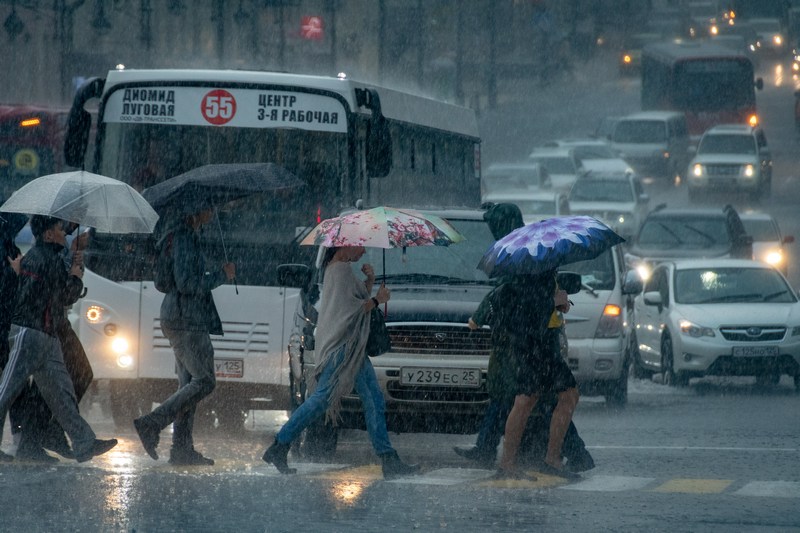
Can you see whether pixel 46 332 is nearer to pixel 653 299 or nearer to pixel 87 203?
pixel 87 203

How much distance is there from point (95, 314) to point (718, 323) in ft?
24.1

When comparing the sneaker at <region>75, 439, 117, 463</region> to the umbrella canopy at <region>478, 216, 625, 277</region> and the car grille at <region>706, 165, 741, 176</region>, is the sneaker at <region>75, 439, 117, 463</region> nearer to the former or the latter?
the umbrella canopy at <region>478, 216, 625, 277</region>

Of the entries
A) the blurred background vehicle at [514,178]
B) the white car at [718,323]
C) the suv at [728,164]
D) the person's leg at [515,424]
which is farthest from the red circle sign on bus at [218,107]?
the suv at [728,164]

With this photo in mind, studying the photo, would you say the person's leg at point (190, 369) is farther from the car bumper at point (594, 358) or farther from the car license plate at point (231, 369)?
the car bumper at point (594, 358)

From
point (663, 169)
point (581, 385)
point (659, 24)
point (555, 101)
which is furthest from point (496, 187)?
point (659, 24)

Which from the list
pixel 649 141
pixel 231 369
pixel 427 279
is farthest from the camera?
pixel 649 141

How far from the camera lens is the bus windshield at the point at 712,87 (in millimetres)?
52531

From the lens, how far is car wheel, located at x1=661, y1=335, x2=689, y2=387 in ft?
57.6

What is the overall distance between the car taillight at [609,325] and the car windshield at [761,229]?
Result: 13916 millimetres

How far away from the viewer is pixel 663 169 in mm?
50125

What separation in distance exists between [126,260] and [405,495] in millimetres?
4575

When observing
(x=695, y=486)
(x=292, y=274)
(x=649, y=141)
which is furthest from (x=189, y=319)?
(x=649, y=141)

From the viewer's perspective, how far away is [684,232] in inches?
978

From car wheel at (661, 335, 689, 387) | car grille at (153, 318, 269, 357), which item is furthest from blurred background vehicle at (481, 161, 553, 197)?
car grille at (153, 318, 269, 357)
